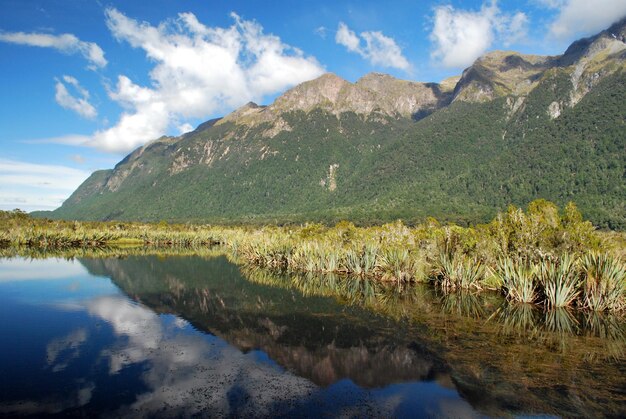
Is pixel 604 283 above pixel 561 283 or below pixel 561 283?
above

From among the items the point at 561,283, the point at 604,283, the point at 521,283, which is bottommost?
the point at 521,283

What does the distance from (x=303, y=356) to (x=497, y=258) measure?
17.7m

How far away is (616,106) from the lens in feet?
474

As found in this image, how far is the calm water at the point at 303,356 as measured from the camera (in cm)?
1020

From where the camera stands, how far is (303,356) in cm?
1392

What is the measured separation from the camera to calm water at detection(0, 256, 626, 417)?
1020 centimetres

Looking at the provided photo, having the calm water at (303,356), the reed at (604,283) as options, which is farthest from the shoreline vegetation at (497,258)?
the calm water at (303,356)

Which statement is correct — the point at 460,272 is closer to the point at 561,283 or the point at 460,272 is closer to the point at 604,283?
the point at 561,283

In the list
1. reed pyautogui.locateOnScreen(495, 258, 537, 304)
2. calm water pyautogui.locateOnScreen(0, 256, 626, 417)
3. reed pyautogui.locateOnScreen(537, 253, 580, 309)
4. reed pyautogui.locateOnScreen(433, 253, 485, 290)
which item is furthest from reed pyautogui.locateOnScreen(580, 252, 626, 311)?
reed pyautogui.locateOnScreen(433, 253, 485, 290)

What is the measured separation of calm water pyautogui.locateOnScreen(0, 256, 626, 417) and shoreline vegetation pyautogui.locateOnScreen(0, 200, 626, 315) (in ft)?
4.94

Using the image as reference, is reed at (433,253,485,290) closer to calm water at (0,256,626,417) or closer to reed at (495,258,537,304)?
calm water at (0,256,626,417)

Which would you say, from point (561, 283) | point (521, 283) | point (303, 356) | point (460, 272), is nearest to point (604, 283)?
point (561, 283)

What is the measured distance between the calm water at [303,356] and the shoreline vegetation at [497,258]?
4.94ft

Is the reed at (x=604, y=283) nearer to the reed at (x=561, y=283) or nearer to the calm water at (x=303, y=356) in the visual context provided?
the reed at (x=561, y=283)
